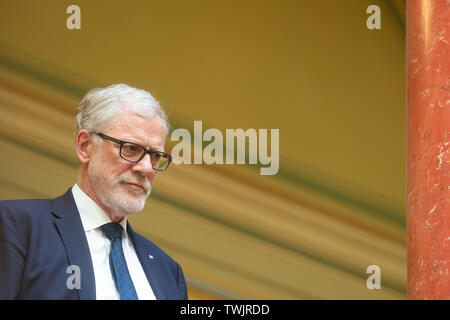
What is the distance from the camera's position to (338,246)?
16.8 ft

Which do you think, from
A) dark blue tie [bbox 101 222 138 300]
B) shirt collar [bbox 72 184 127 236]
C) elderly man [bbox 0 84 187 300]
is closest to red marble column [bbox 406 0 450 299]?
elderly man [bbox 0 84 187 300]

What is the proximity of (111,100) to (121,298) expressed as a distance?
803mm

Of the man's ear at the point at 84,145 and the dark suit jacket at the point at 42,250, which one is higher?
the man's ear at the point at 84,145

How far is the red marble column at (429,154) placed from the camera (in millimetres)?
2770

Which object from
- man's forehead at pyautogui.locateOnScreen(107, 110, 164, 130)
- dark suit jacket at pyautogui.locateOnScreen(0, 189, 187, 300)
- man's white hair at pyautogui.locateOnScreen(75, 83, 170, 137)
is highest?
man's white hair at pyautogui.locateOnScreen(75, 83, 170, 137)

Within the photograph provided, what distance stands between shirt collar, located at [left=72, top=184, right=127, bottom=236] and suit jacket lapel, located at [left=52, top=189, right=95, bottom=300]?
2.1 inches

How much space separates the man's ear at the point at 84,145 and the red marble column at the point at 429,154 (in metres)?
1.36

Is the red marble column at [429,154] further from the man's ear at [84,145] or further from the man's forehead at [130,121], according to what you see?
the man's ear at [84,145]

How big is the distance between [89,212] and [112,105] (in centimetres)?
44

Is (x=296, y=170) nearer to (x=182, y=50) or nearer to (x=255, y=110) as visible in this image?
(x=255, y=110)

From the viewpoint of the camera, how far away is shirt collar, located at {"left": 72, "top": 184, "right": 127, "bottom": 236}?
2721 millimetres

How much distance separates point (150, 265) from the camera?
2.85 metres

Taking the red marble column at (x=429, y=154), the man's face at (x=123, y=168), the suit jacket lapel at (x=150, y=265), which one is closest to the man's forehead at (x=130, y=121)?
the man's face at (x=123, y=168)

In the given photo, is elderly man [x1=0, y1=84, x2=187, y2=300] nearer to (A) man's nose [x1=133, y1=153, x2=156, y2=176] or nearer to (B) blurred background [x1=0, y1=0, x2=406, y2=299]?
(A) man's nose [x1=133, y1=153, x2=156, y2=176]
